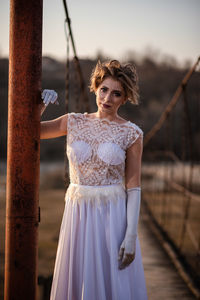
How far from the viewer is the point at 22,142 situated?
1258mm

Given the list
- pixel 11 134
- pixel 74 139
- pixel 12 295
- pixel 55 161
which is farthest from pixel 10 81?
pixel 55 161

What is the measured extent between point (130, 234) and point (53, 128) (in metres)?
0.54

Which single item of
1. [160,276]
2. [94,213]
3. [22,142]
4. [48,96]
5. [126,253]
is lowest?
[160,276]

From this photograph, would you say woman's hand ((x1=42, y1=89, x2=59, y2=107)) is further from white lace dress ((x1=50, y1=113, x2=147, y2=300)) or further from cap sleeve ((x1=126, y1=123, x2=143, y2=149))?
cap sleeve ((x1=126, y1=123, x2=143, y2=149))

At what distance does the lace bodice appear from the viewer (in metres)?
1.44

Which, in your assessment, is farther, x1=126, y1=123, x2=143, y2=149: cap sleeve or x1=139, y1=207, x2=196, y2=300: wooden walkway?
x1=139, y1=207, x2=196, y2=300: wooden walkway

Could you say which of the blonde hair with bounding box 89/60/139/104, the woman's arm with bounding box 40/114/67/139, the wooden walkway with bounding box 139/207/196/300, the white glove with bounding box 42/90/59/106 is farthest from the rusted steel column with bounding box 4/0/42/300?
the wooden walkway with bounding box 139/207/196/300

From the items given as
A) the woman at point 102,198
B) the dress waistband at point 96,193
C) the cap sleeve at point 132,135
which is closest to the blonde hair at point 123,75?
the woman at point 102,198

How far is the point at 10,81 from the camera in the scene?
127 centimetres

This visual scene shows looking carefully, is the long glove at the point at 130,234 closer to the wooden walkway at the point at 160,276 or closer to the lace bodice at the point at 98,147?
the lace bodice at the point at 98,147

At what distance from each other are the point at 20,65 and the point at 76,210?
61cm

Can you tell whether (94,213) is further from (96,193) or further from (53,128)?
(53,128)

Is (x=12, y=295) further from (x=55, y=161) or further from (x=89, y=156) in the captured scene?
(x=55, y=161)

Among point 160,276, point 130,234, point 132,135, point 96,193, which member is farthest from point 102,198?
point 160,276
